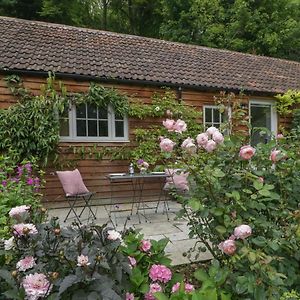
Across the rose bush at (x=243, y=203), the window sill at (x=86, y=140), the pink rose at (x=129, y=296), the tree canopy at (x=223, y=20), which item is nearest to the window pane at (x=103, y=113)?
the window sill at (x=86, y=140)

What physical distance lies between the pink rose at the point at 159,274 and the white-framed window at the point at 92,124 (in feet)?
16.7

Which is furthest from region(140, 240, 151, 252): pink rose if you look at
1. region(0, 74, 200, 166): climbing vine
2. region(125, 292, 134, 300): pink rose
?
region(0, 74, 200, 166): climbing vine

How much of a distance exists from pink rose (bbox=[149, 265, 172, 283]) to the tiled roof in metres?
5.58

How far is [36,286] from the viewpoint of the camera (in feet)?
5.16

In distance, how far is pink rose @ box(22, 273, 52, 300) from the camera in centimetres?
156

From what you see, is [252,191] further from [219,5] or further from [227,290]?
[219,5]

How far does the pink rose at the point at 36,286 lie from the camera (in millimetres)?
1557

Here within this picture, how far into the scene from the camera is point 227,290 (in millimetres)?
2102

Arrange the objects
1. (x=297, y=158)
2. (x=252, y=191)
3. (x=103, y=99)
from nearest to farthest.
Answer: (x=252, y=191), (x=297, y=158), (x=103, y=99)

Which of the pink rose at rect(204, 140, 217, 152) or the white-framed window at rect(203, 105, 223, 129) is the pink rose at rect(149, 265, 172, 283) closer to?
the pink rose at rect(204, 140, 217, 152)

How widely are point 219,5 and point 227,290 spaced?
1843cm

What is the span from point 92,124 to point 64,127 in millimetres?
621

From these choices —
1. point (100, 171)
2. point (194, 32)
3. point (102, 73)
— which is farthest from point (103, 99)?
point (194, 32)

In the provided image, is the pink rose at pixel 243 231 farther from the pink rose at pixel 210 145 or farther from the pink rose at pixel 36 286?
the pink rose at pixel 36 286
